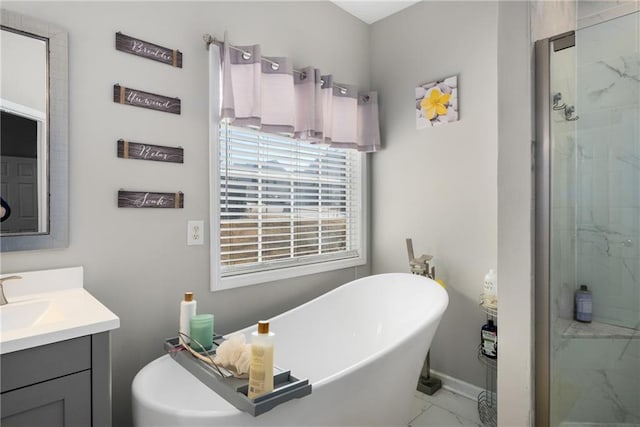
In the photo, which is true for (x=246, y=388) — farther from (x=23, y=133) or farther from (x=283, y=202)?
(x=283, y=202)

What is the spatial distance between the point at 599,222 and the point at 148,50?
7.65ft

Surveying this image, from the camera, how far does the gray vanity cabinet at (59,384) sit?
2.96ft

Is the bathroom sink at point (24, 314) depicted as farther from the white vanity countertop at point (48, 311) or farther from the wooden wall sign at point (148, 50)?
the wooden wall sign at point (148, 50)

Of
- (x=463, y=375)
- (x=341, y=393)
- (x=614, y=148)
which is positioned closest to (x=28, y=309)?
(x=341, y=393)

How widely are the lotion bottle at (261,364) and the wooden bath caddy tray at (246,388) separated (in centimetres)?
2

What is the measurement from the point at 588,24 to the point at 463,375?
2171 millimetres

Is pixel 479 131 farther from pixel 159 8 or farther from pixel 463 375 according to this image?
pixel 159 8

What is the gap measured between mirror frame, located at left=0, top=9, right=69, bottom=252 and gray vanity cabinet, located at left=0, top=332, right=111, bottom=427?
0.65 meters

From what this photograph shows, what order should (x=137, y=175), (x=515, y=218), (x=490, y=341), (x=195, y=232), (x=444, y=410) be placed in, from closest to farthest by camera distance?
(x=515, y=218)
(x=137, y=175)
(x=195, y=232)
(x=490, y=341)
(x=444, y=410)

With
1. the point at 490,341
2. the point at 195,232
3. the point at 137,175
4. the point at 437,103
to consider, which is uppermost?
the point at 437,103

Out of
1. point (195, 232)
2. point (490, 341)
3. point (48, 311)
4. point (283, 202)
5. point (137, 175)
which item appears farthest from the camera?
point (283, 202)

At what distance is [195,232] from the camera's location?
1872mm

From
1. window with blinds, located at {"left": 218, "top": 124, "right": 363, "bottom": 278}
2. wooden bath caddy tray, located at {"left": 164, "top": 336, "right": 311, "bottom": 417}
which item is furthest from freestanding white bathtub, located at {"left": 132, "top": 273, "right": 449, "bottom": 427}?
window with blinds, located at {"left": 218, "top": 124, "right": 363, "bottom": 278}

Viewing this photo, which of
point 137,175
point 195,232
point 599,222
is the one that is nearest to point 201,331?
point 195,232
